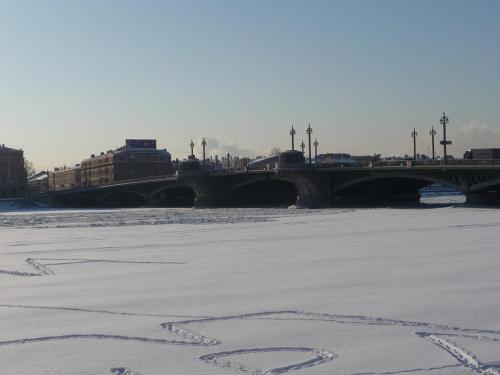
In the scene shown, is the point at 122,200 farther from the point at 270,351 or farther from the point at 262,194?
the point at 270,351

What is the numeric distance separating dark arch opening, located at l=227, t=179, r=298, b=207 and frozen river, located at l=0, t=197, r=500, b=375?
56257 millimetres

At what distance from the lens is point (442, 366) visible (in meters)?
7.15

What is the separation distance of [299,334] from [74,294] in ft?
15.9

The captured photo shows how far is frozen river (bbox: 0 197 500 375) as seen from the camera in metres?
7.42

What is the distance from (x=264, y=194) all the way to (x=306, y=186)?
15.5m

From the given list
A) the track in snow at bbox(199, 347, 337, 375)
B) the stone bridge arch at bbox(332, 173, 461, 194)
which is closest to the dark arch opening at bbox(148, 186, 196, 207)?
the stone bridge arch at bbox(332, 173, 461, 194)

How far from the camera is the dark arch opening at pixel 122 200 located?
93.1 m

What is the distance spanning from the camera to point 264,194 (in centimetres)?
7631

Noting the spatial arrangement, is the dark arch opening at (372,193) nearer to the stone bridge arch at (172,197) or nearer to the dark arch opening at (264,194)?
the dark arch opening at (264,194)

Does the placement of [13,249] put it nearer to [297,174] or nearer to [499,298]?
[499,298]

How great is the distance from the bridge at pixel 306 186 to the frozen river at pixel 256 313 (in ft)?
104

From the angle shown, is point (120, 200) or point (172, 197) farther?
point (120, 200)

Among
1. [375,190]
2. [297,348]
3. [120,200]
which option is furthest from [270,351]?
[120,200]

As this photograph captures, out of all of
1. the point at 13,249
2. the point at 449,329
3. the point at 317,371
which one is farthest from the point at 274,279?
the point at 13,249
